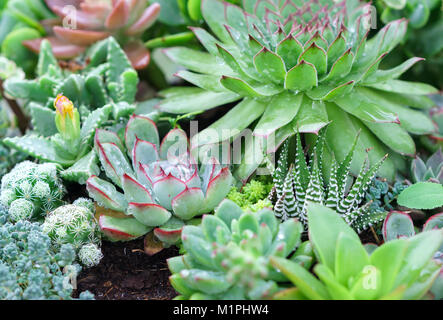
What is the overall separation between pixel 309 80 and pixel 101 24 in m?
0.87

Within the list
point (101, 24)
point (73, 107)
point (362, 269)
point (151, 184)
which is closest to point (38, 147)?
point (73, 107)

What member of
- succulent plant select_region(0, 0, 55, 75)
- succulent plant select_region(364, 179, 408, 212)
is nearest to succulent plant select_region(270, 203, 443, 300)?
succulent plant select_region(364, 179, 408, 212)

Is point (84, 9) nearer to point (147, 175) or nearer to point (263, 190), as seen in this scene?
point (147, 175)

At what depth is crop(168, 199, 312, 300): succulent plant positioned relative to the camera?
913mm

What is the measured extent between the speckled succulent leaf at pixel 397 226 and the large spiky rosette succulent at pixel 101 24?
97cm

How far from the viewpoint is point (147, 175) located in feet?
4.03

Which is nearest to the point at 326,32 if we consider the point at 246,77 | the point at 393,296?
the point at 246,77

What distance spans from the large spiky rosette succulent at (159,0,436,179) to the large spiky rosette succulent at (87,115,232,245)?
99mm

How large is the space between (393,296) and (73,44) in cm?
141

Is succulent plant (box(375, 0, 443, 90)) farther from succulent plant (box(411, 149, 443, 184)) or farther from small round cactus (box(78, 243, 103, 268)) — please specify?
small round cactus (box(78, 243, 103, 268))

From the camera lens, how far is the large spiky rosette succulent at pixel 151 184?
3.75ft

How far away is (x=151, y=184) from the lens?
1.22 metres

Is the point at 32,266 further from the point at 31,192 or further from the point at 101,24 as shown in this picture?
the point at 101,24
